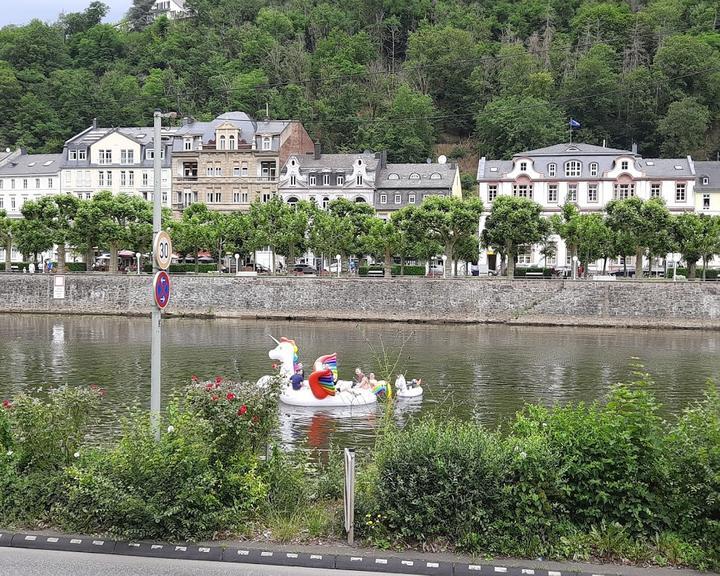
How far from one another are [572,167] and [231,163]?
3811 cm

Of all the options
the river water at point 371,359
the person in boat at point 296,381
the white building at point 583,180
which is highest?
the white building at point 583,180

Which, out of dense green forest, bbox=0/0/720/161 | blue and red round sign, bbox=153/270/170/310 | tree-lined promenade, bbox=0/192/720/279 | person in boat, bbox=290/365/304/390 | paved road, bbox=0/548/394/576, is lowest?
person in boat, bbox=290/365/304/390

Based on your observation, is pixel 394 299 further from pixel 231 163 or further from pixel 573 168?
pixel 231 163

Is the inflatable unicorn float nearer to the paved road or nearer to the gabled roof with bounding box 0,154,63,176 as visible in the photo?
the paved road

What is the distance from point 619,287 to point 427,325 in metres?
14.0

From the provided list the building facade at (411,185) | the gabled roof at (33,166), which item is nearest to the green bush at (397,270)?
the building facade at (411,185)

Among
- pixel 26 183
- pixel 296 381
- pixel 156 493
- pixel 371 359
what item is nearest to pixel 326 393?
pixel 296 381

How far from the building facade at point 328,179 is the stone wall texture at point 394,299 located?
96.4 feet

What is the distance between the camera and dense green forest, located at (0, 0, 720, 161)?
12175 cm

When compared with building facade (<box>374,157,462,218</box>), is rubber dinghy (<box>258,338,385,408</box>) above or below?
below

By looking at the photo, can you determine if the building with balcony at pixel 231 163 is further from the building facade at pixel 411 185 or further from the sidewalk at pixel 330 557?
the sidewalk at pixel 330 557

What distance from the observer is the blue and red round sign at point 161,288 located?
1265 cm

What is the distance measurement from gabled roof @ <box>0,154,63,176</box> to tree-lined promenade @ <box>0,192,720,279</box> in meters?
28.0

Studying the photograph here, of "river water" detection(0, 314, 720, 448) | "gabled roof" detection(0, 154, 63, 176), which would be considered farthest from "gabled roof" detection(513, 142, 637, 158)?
"gabled roof" detection(0, 154, 63, 176)
